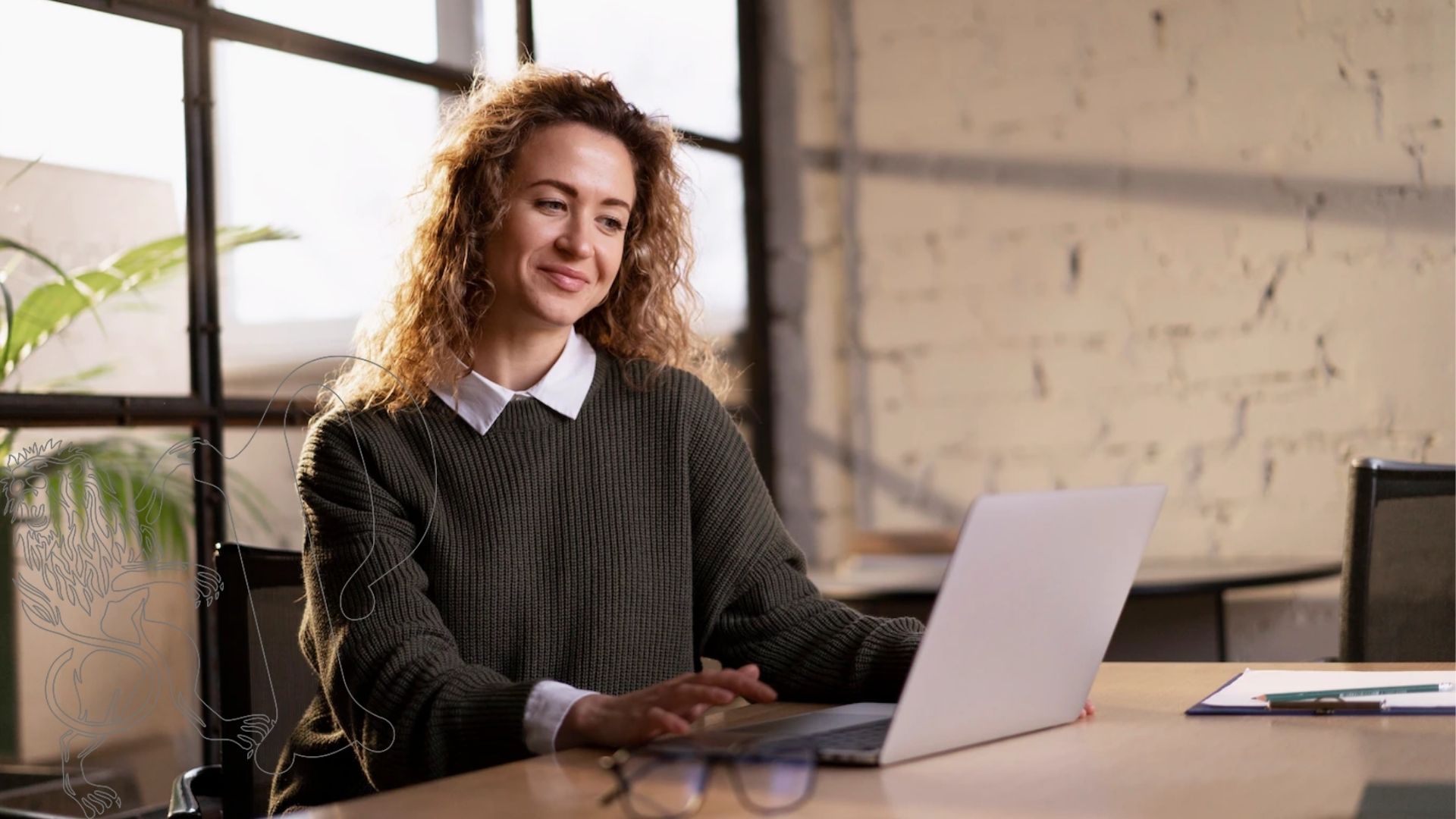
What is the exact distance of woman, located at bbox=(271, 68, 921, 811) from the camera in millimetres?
1330

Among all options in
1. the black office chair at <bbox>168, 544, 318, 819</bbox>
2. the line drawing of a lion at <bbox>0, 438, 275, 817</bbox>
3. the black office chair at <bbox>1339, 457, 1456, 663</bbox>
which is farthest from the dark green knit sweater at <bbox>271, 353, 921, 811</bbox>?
the black office chair at <bbox>1339, 457, 1456, 663</bbox>

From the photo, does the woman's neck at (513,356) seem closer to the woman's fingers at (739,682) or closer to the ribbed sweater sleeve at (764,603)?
the ribbed sweater sleeve at (764,603)

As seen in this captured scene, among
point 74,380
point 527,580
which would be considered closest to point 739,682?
point 527,580

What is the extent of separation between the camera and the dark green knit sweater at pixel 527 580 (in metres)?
1.25

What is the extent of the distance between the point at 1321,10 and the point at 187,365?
2.24 metres

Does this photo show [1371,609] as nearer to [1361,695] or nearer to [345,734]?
[1361,695]

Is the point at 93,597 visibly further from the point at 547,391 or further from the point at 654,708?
the point at 654,708

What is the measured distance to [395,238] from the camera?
252 centimetres

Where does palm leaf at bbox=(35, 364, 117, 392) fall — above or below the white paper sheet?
above

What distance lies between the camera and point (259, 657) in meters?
1.56

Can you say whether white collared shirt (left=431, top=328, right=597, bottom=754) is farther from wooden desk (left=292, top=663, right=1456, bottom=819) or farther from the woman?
wooden desk (left=292, top=663, right=1456, bottom=819)

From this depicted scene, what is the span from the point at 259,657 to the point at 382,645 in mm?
375

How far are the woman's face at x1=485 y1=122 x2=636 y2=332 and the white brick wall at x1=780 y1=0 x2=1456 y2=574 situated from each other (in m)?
1.74

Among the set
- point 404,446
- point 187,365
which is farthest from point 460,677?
point 187,365
